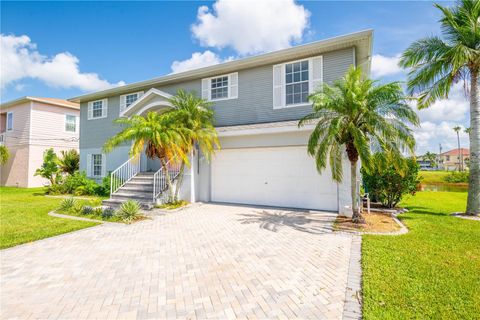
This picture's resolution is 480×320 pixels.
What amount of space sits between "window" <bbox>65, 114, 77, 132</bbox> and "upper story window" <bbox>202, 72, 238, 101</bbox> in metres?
16.7

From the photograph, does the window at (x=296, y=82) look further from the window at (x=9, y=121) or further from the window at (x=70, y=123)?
the window at (x=9, y=121)

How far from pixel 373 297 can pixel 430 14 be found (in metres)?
11.8

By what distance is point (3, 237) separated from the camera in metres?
6.95

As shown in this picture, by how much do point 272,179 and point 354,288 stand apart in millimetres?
7367

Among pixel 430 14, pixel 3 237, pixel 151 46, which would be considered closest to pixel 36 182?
pixel 151 46

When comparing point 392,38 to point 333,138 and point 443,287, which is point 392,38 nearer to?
point 333,138

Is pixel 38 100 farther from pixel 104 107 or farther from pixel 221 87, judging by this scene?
pixel 221 87

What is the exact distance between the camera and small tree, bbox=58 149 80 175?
18.3 m

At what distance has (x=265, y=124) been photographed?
10836 mm

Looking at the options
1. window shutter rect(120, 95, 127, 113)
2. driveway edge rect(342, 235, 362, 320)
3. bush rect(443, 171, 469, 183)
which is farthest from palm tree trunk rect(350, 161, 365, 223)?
bush rect(443, 171, 469, 183)

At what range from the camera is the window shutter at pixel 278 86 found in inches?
446

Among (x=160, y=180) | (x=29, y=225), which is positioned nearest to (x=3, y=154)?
(x=29, y=225)

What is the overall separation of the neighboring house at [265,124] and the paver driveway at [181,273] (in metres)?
3.21

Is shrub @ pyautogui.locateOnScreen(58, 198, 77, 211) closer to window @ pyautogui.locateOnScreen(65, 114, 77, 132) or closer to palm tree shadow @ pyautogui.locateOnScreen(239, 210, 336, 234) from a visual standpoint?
palm tree shadow @ pyautogui.locateOnScreen(239, 210, 336, 234)
